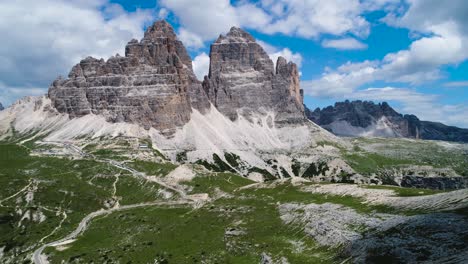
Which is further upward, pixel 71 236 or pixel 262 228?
pixel 262 228

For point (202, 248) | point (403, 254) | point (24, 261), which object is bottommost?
point (24, 261)

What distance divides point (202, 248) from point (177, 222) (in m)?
43.5

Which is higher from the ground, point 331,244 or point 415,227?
point 415,227

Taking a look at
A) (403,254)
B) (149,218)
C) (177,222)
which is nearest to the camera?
(403,254)

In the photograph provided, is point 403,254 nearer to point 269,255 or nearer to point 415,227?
point 415,227

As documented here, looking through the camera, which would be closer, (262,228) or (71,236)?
(262,228)

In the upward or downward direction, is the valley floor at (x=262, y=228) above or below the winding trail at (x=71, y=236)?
above

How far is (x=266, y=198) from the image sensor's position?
16588cm

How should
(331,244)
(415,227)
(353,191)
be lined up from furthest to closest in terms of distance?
1. (353,191)
2. (331,244)
3. (415,227)

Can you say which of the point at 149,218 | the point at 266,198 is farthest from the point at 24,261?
the point at 266,198

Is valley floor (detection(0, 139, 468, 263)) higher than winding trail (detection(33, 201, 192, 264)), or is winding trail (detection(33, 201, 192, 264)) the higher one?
valley floor (detection(0, 139, 468, 263))

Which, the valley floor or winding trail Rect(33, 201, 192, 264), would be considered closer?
the valley floor

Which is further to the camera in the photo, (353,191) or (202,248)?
(353,191)

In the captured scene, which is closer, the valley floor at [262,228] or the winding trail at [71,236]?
the valley floor at [262,228]
